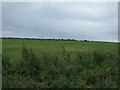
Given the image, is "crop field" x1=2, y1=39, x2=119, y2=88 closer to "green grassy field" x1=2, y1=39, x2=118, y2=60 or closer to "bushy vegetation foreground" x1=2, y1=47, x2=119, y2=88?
"bushy vegetation foreground" x1=2, y1=47, x2=119, y2=88

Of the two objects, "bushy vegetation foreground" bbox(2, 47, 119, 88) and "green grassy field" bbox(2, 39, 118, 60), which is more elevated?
"green grassy field" bbox(2, 39, 118, 60)

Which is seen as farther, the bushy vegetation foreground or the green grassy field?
the green grassy field

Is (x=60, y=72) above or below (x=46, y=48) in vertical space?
below

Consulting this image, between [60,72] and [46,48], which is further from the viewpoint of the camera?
[46,48]

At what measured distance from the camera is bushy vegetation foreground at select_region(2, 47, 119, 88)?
5031mm

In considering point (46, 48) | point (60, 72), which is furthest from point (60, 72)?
point (46, 48)

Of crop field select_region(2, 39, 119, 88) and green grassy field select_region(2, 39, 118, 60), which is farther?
green grassy field select_region(2, 39, 118, 60)

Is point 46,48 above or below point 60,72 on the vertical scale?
above

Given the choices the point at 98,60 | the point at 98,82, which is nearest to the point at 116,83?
the point at 98,82

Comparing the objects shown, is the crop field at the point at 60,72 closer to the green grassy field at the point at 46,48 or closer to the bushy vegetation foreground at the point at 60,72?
the bushy vegetation foreground at the point at 60,72

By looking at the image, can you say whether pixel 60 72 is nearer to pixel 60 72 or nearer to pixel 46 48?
pixel 60 72

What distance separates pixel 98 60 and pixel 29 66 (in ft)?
8.13

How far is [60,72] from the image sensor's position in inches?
250

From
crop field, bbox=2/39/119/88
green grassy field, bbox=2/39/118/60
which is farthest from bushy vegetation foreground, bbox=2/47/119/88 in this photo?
green grassy field, bbox=2/39/118/60
